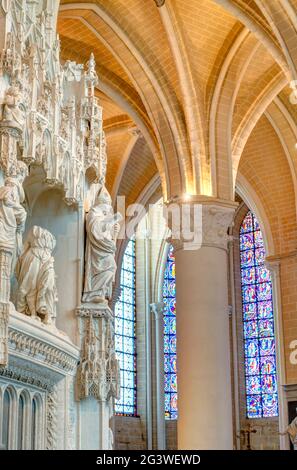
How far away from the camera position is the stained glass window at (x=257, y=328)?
26.9 metres

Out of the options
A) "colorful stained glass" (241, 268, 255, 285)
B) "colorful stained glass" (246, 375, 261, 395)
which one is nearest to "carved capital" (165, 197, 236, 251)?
"colorful stained glass" (246, 375, 261, 395)

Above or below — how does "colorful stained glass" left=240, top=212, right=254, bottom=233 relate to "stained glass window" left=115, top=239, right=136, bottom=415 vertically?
above

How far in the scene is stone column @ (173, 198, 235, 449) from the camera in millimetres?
17266

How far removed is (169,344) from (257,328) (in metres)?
2.67

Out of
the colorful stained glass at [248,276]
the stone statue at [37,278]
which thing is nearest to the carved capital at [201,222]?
the stone statue at [37,278]

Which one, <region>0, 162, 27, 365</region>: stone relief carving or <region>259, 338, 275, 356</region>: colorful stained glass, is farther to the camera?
<region>259, 338, 275, 356</region>: colorful stained glass

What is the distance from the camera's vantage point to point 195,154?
61.1ft

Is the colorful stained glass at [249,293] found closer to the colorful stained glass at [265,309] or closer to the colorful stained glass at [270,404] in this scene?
the colorful stained glass at [265,309]

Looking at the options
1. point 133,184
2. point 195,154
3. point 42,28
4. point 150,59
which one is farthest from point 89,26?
point 42,28

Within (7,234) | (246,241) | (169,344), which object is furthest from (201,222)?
(169,344)

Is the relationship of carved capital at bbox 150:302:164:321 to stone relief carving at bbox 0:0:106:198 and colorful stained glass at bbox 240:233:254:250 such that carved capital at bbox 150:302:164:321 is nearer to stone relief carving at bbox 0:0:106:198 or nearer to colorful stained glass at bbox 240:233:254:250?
colorful stained glass at bbox 240:233:254:250

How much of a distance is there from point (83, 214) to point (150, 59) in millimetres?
9648

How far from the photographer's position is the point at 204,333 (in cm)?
1764

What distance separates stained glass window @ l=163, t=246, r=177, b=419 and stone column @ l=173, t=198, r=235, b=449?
30.7 feet
